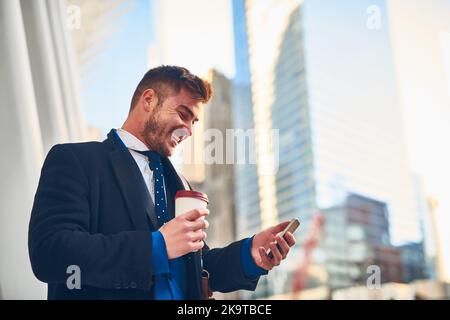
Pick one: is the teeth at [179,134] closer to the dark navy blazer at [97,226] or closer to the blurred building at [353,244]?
the dark navy blazer at [97,226]

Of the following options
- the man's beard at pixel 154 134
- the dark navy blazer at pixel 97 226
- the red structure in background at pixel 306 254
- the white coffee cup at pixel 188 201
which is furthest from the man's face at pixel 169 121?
the red structure in background at pixel 306 254

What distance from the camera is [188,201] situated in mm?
1623

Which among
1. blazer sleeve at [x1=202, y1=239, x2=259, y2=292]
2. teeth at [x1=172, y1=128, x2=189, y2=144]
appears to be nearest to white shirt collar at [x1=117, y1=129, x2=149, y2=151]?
teeth at [x1=172, y1=128, x2=189, y2=144]

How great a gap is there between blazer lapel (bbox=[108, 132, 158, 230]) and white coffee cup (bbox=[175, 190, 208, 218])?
113mm

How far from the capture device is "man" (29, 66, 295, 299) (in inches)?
60.5

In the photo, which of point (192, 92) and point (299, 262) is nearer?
point (192, 92)

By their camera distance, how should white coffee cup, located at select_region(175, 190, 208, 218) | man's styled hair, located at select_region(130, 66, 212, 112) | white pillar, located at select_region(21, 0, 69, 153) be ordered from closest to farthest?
white coffee cup, located at select_region(175, 190, 208, 218), man's styled hair, located at select_region(130, 66, 212, 112), white pillar, located at select_region(21, 0, 69, 153)

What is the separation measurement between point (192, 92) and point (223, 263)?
60 centimetres

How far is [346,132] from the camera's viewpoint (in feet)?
161

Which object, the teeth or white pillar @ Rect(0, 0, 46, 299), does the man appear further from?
white pillar @ Rect(0, 0, 46, 299)

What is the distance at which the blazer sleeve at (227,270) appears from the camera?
1836 millimetres

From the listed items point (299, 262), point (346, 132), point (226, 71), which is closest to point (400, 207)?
point (346, 132)

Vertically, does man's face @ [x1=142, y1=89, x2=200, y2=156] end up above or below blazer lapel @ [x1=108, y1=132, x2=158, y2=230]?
above
